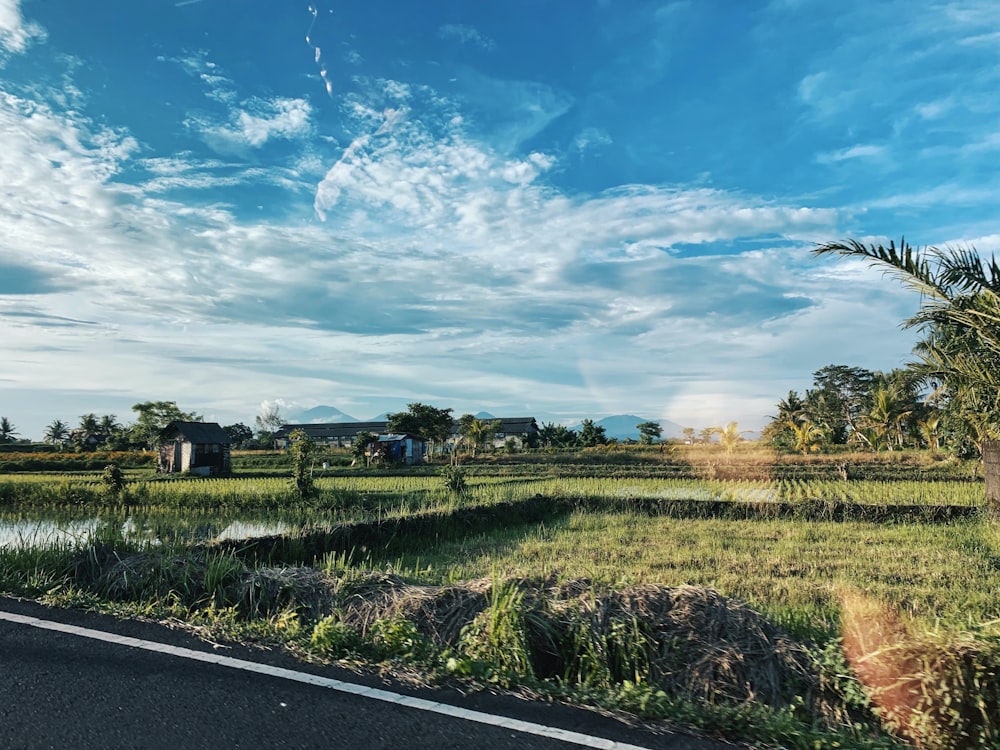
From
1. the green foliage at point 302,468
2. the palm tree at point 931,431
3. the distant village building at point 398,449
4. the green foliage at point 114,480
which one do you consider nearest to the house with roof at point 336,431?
the distant village building at point 398,449

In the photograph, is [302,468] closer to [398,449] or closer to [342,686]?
[342,686]

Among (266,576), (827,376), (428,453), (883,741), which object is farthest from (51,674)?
(827,376)

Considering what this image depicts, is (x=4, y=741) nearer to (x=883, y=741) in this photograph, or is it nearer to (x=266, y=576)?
(x=266, y=576)

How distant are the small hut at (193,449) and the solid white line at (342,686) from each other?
1054 inches

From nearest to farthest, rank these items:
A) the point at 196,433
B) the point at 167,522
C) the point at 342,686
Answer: the point at 342,686, the point at 167,522, the point at 196,433

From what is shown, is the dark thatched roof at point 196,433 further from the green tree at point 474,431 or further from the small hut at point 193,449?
the green tree at point 474,431

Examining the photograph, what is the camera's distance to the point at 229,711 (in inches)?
135

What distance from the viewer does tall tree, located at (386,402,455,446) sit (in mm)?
49219

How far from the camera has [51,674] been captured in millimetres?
3904

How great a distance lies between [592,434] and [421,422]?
13763 mm

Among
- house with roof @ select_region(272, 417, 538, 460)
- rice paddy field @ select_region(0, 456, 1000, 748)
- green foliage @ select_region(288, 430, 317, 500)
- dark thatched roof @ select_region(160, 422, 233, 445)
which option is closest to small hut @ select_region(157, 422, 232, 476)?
dark thatched roof @ select_region(160, 422, 233, 445)

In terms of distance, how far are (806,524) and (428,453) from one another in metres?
39.3

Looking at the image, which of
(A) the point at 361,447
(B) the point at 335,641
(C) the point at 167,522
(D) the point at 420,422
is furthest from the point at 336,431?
(B) the point at 335,641

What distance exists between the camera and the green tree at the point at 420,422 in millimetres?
49219
